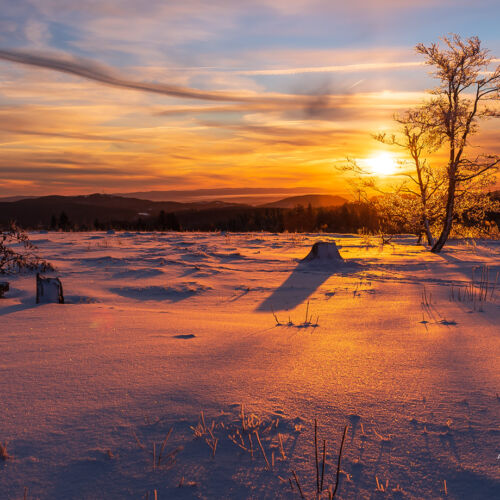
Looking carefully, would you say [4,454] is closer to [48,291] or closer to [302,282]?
[48,291]

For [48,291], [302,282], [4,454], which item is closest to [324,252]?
[302,282]

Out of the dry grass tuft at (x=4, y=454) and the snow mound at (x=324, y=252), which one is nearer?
the dry grass tuft at (x=4, y=454)

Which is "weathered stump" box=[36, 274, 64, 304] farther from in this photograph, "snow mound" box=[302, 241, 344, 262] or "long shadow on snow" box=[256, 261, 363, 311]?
"snow mound" box=[302, 241, 344, 262]

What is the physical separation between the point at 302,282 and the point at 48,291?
378cm

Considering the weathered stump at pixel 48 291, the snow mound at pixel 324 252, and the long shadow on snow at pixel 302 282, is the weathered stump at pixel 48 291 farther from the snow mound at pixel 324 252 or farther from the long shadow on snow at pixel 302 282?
the snow mound at pixel 324 252

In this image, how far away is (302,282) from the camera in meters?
6.60

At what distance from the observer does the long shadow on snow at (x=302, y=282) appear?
510cm

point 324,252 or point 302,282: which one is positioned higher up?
point 324,252

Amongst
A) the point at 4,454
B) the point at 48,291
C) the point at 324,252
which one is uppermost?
the point at 324,252

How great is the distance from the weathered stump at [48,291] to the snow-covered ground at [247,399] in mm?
280

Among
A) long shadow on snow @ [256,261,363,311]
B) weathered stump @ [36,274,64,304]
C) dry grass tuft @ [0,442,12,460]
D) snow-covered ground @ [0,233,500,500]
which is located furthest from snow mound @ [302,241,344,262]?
dry grass tuft @ [0,442,12,460]

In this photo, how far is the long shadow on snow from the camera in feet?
16.7

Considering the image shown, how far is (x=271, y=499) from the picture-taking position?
1410 mm

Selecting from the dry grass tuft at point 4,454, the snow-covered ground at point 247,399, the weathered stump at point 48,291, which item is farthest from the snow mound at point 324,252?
the dry grass tuft at point 4,454
